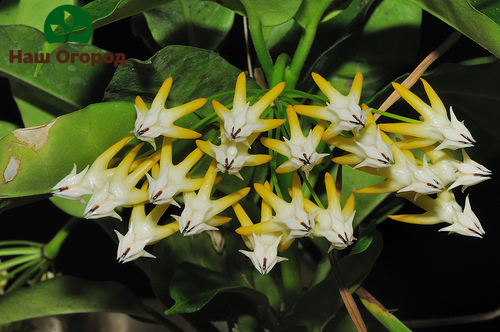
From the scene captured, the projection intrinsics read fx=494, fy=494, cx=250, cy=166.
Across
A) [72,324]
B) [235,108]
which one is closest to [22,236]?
[72,324]

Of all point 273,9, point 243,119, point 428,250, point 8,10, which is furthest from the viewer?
point 428,250

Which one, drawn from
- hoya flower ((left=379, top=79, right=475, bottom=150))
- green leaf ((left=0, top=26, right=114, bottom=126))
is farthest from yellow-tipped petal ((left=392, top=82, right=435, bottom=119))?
green leaf ((left=0, top=26, right=114, bottom=126))

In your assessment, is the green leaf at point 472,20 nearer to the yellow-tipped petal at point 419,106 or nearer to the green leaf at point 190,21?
the yellow-tipped petal at point 419,106

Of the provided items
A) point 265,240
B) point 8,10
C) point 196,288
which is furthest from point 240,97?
point 8,10

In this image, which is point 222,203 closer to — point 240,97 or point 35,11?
point 240,97

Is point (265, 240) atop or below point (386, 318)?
atop
